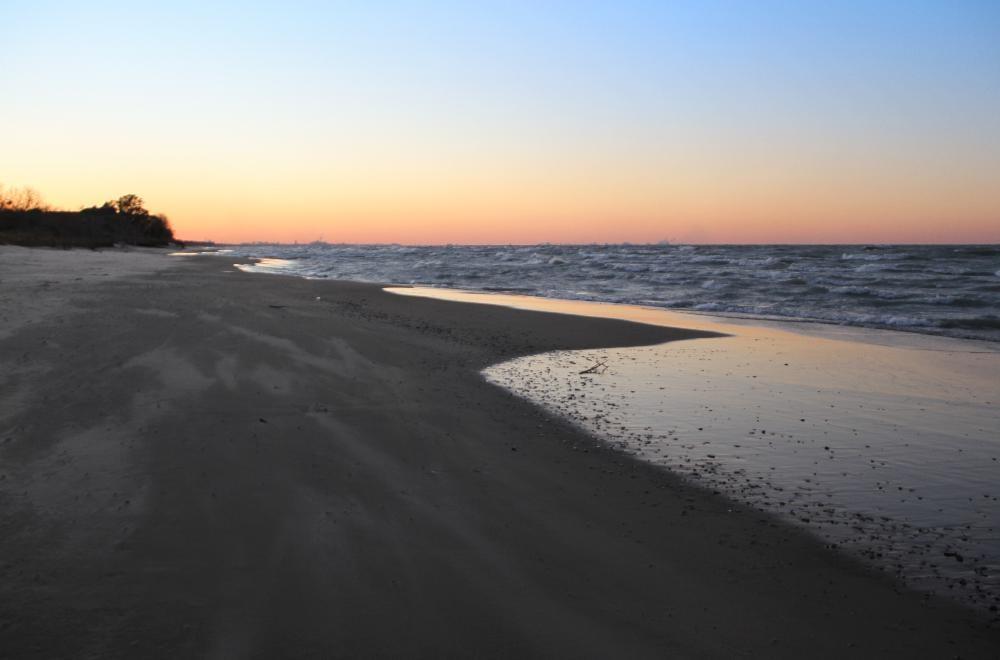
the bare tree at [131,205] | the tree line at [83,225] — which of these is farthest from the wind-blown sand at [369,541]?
the bare tree at [131,205]

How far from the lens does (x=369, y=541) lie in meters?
4.43

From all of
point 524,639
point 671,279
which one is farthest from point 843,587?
point 671,279

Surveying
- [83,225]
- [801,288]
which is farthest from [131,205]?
[801,288]

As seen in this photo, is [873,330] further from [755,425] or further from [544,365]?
[755,425]

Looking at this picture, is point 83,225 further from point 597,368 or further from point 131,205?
point 597,368

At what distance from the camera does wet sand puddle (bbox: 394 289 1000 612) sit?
16.4ft

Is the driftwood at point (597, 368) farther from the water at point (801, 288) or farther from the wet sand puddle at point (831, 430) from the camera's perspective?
the water at point (801, 288)

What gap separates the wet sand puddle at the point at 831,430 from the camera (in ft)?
16.4

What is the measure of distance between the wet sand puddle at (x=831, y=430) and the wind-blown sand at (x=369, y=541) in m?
0.48

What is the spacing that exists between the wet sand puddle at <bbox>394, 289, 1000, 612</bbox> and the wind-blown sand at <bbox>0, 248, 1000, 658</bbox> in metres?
0.48

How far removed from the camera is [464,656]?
10.7 feet

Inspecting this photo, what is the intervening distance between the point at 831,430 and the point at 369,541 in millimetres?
5884

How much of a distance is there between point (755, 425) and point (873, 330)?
12936 millimetres

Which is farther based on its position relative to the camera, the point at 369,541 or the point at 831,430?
the point at 831,430
